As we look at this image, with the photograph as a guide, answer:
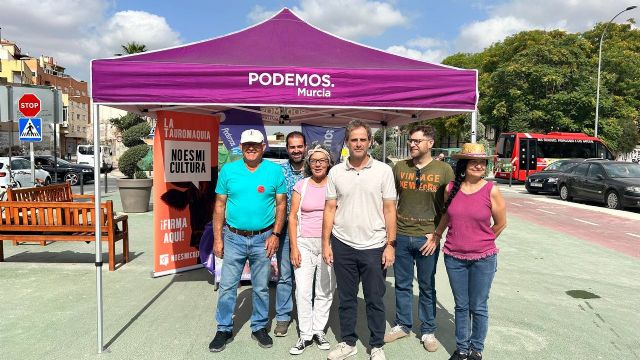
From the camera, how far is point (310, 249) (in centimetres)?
356

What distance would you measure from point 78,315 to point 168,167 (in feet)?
6.10

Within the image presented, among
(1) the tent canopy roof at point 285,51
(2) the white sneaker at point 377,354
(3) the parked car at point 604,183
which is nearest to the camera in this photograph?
(2) the white sneaker at point 377,354

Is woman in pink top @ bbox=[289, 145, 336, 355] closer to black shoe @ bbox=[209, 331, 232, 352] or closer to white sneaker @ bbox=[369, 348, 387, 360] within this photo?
white sneaker @ bbox=[369, 348, 387, 360]

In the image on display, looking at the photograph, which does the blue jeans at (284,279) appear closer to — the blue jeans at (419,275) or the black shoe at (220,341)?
the black shoe at (220,341)

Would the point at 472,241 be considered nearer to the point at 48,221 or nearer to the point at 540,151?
the point at 48,221

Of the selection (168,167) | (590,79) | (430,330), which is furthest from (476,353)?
(590,79)

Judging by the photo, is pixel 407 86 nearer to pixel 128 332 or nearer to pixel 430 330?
pixel 430 330

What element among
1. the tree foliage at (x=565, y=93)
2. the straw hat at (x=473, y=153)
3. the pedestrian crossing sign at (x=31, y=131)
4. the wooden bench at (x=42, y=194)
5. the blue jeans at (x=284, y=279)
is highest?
the tree foliage at (x=565, y=93)

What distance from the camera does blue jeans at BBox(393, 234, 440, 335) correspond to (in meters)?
3.57

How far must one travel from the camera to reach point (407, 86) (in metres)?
4.20

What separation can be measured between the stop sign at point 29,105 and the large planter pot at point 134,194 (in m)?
2.33

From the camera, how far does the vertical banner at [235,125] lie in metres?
6.14

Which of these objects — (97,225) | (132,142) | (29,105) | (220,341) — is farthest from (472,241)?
(132,142)

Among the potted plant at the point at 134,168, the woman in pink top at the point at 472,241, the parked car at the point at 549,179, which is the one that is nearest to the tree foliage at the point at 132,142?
the potted plant at the point at 134,168
